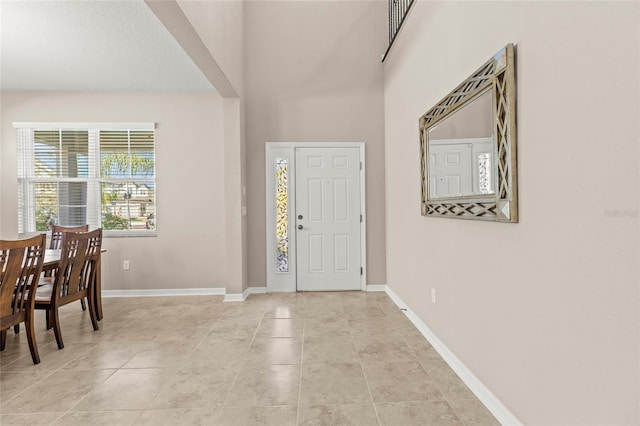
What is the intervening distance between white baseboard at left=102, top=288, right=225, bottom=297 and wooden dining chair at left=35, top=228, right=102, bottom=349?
1104 mm

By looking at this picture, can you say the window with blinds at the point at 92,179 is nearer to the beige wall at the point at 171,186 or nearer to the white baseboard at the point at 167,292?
the beige wall at the point at 171,186

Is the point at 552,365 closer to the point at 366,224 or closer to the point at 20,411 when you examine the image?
the point at 20,411

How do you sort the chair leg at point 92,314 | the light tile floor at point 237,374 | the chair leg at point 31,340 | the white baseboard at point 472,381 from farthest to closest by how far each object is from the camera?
1. the chair leg at point 92,314
2. the chair leg at point 31,340
3. the light tile floor at point 237,374
4. the white baseboard at point 472,381

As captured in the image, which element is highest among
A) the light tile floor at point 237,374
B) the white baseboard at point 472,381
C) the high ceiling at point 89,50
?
the high ceiling at point 89,50

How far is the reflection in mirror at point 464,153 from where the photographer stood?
1842 millimetres

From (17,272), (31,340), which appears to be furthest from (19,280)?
(31,340)

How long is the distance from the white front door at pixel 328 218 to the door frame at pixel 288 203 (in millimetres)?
54

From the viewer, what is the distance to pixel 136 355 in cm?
256

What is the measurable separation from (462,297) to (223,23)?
10.7 ft

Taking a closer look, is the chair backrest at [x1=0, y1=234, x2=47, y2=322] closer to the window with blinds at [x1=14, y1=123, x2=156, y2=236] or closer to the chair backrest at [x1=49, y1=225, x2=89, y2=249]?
the chair backrest at [x1=49, y1=225, x2=89, y2=249]

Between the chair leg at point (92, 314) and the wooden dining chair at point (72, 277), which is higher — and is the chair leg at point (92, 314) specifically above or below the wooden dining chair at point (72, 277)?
below

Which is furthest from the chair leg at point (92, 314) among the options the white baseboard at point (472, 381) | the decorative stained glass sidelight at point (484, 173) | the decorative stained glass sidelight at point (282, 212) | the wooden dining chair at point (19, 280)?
the decorative stained glass sidelight at point (484, 173)

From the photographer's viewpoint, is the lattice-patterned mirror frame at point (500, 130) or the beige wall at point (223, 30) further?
the beige wall at point (223, 30)

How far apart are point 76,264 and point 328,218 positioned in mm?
2719
